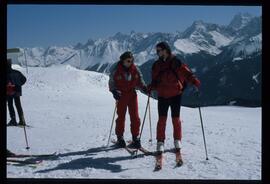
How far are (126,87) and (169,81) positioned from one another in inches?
40.2

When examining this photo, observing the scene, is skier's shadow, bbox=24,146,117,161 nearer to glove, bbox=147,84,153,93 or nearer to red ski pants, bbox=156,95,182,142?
red ski pants, bbox=156,95,182,142

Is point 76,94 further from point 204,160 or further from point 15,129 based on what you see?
point 204,160

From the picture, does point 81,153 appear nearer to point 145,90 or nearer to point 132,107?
point 132,107

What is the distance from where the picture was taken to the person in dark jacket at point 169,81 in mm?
6637

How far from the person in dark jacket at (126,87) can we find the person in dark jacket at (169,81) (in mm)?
560

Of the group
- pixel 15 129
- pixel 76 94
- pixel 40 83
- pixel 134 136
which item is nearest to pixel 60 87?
pixel 40 83

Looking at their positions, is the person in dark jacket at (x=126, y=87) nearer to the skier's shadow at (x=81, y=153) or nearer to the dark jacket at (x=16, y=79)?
the skier's shadow at (x=81, y=153)

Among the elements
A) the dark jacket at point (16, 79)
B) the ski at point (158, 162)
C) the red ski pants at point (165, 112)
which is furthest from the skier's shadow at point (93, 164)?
the dark jacket at point (16, 79)

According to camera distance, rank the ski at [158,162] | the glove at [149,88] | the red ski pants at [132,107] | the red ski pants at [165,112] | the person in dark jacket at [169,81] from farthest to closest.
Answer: the red ski pants at [132,107]
the glove at [149,88]
the red ski pants at [165,112]
the person in dark jacket at [169,81]
the ski at [158,162]

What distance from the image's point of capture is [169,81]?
669 centimetres

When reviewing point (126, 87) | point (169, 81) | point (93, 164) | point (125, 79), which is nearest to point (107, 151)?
point (93, 164)

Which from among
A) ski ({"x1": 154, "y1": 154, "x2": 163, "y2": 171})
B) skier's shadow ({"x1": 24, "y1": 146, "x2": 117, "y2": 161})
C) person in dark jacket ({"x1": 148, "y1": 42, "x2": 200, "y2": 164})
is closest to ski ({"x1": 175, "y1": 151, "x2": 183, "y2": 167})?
person in dark jacket ({"x1": 148, "y1": 42, "x2": 200, "y2": 164})
